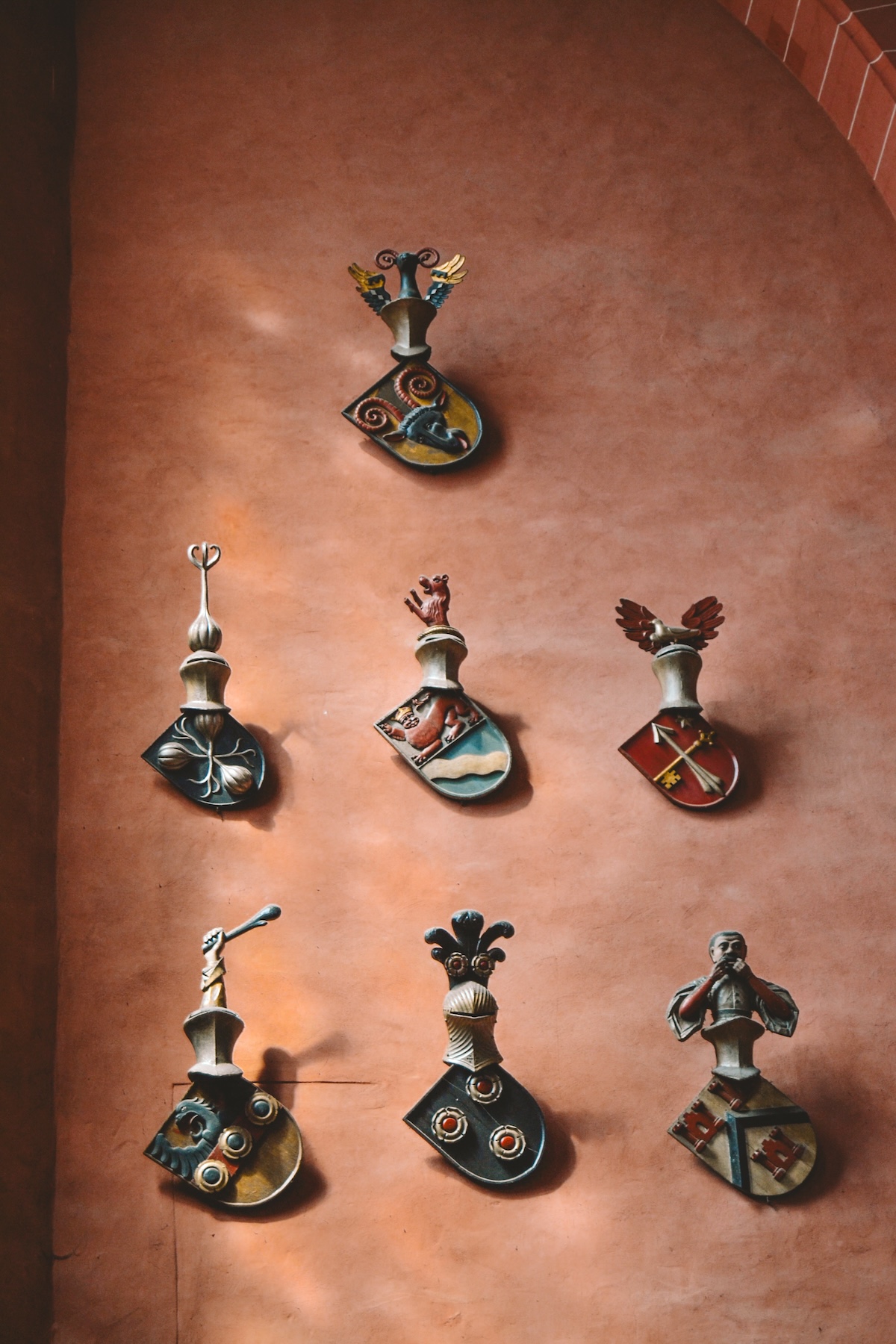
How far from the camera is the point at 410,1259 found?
10.9 ft

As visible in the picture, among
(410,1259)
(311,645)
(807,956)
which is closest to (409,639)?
(311,645)

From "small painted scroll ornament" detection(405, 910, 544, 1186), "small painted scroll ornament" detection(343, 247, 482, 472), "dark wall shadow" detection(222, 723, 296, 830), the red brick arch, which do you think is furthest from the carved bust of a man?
the red brick arch

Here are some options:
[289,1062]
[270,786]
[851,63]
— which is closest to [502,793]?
[270,786]

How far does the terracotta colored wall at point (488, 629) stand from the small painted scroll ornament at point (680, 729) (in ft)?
0.22

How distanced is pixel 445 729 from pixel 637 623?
0.58 meters

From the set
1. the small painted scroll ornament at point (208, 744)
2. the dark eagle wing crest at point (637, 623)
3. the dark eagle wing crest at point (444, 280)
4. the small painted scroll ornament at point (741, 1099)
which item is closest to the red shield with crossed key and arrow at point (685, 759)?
the dark eagle wing crest at point (637, 623)

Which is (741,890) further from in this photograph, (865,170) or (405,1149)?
(865,170)

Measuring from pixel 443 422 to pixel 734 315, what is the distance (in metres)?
0.95

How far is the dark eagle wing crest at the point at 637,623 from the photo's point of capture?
3902 mm

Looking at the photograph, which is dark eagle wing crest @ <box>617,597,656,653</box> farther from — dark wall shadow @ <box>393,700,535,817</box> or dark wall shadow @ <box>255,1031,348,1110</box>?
dark wall shadow @ <box>255,1031,348,1110</box>

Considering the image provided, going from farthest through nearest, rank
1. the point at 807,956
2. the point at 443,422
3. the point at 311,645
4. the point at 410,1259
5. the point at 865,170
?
1. the point at 865,170
2. the point at 443,422
3. the point at 311,645
4. the point at 807,956
5. the point at 410,1259

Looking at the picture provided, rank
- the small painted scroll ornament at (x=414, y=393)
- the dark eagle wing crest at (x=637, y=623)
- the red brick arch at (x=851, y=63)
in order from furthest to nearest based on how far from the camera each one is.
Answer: the red brick arch at (x=851, y=63) → the small painted scroll ornament at (x=414, y=393) → the dark eagle wing crest at (x=637, y=623)

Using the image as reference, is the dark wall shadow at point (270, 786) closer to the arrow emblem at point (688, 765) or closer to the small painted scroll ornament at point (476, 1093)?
the small painted scroll ornament at point (476, 1093)

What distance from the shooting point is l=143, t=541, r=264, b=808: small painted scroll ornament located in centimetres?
380
